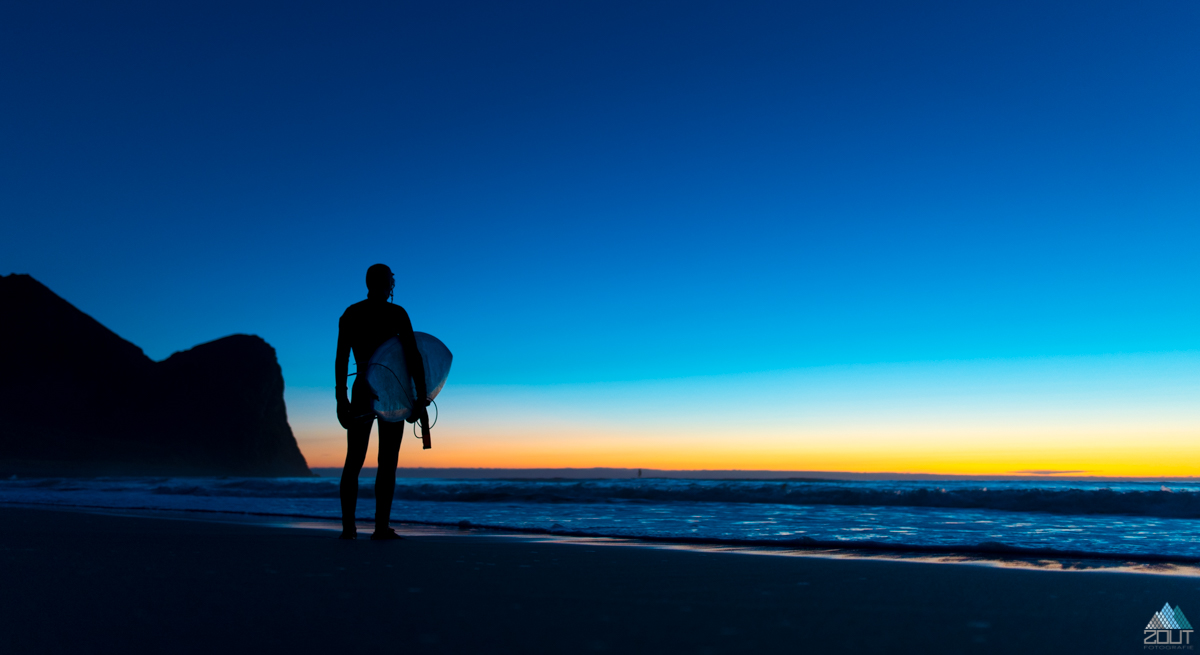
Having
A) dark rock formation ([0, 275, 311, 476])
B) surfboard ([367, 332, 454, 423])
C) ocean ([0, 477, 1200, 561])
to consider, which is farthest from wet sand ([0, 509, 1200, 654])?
dark rock formation ([0, 275, 311, 476])

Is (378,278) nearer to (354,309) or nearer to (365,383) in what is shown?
(354,309)

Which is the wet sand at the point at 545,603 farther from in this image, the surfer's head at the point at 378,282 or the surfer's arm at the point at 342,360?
the surfer's head at the point at 378,282

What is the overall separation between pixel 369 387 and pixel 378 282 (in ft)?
2.46

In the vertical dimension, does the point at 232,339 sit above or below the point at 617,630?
above

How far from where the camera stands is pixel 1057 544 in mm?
4730

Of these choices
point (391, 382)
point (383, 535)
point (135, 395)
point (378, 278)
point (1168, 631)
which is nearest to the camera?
point (1168, 631)

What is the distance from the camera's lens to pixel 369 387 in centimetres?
481

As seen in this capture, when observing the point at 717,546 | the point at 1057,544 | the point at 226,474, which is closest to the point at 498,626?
the point at 717,546

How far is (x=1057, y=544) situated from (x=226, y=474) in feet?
261

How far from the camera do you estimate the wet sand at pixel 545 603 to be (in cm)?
179

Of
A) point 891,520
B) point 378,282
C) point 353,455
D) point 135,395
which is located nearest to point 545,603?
point 353,455

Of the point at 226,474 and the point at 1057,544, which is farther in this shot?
the point at 226,474

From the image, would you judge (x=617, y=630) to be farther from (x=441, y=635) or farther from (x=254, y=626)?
(x=254, y=626)

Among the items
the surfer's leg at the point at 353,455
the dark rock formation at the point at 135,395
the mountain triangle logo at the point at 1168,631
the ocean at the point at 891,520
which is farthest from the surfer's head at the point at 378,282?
the dark rock formation at the point at 135,395
